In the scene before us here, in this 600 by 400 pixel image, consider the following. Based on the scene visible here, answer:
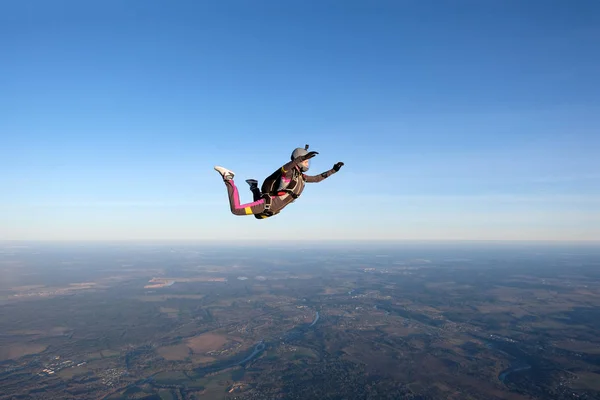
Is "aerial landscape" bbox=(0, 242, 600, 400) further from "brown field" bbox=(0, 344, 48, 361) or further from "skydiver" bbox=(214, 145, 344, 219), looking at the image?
"skydiver" bbox=(214, 145, 344, 219)

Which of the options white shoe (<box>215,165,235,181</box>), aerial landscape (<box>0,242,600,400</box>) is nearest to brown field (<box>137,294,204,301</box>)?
aerial landscape (<box>0,242,600,400</box>)

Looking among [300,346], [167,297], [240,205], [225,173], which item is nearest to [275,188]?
[240,205]

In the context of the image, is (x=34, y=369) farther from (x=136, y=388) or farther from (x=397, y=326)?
(x=397, y=326)

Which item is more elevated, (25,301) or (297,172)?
(297,172)

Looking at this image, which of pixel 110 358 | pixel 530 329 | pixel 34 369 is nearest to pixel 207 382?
pixel 110 358

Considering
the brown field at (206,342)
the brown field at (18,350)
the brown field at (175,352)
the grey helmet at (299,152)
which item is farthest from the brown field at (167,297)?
the grey helmet at (299,152)

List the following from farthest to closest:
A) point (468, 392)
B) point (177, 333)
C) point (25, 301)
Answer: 1. point (25, 301)
2. point (177, 333)
3. point (468, 392)

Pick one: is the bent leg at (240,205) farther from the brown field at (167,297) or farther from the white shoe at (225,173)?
the brown field at (167,297)
